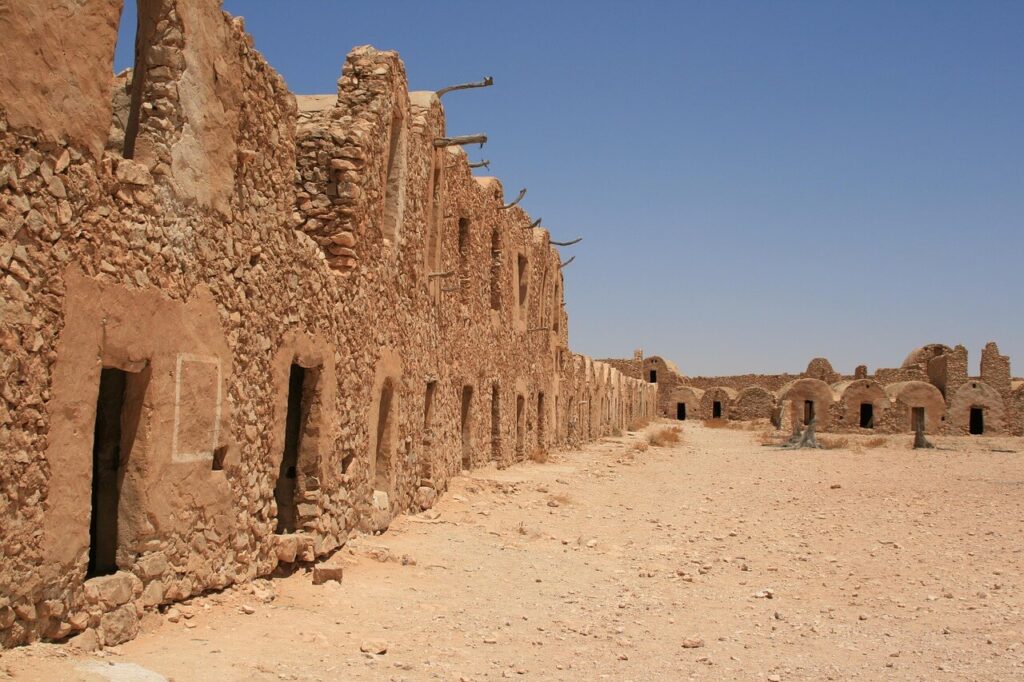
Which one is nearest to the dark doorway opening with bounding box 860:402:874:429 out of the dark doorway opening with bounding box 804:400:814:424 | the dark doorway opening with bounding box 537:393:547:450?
the dark doorway opening with bounding box 804:400:814:424

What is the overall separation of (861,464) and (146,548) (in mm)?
19044

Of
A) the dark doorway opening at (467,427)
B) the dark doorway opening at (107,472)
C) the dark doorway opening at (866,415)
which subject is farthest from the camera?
the dark doorway opening at (866,415)

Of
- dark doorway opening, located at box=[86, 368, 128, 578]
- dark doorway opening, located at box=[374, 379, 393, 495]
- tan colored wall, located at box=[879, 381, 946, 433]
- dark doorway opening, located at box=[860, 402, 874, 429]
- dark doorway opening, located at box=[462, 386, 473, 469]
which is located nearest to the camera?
dark doorway opening, located at box=[86, 368, 128, 578]

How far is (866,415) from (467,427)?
94.8 ft

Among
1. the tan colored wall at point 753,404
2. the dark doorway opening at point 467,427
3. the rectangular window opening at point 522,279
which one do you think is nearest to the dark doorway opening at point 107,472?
the dark doorway opening at point 467,427

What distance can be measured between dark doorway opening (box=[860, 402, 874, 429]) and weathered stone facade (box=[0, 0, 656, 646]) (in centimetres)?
3088

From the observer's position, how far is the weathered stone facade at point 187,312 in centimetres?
430

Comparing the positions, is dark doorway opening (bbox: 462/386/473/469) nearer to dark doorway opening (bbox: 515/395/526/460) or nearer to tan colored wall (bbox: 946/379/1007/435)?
dark doorway opening (bbox: 515/395/526/460)

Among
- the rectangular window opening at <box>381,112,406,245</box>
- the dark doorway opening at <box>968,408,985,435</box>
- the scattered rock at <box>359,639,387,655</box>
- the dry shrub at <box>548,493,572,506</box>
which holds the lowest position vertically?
the scattered rock at <box>359,639,387,655</box>

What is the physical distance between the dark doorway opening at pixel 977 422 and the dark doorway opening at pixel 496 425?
90.9 ft

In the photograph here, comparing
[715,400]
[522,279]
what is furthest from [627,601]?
[715,400]

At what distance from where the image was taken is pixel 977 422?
123 ft

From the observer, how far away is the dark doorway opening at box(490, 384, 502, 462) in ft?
56.2

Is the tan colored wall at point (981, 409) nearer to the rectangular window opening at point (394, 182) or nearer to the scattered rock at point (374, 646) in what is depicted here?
the rectangular window opening at point (394, 182)
